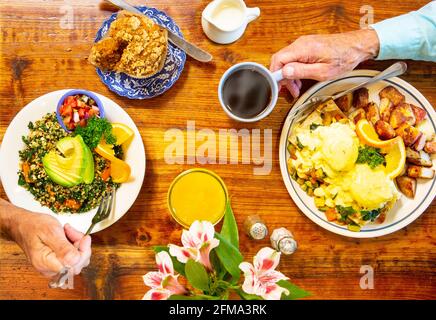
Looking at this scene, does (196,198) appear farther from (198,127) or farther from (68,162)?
(68,162)

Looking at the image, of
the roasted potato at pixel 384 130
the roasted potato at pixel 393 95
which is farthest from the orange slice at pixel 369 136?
the roasted potato at pixel 393 95

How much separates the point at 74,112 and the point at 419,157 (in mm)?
1271

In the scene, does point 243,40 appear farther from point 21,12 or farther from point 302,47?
point 21,12

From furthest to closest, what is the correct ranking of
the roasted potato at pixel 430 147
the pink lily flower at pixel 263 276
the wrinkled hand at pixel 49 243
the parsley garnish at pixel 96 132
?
the roasted potato at pixel 430 147 < the parsley garnish at pixel 96 132 < the wrinkled hand at pixel 49 243 < the pink lily flower at pixel 263 276

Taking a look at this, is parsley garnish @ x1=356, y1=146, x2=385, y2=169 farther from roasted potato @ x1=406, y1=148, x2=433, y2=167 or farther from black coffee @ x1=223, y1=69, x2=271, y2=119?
black coffee @ x1=223, y1=69, x2=271, y2=119

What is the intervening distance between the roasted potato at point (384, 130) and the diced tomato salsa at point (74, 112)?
1.04 metres

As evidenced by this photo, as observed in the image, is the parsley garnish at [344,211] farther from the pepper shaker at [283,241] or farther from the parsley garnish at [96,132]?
the parsley garnish at [96,132]

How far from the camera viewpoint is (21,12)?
5.63 ft

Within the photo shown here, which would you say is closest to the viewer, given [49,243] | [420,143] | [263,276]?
[263,276]

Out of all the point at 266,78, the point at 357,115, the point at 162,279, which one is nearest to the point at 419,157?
the point at 357,115

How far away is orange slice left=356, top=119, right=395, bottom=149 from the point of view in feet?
5.38

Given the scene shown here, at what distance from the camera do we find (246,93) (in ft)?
5.28

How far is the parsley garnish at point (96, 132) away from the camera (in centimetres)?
157

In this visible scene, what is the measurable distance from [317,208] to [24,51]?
49.6 inches
